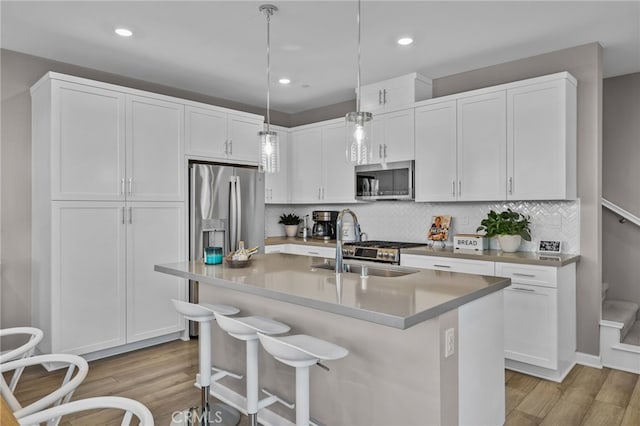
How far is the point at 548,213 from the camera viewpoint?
3701mm

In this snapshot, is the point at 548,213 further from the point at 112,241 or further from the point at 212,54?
the point at 112,241

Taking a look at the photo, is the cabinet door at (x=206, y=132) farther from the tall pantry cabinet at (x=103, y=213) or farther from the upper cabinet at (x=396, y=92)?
the upper cabinet at (x=396, y=92)

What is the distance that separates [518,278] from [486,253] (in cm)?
38

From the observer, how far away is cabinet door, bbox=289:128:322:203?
17.2 feet

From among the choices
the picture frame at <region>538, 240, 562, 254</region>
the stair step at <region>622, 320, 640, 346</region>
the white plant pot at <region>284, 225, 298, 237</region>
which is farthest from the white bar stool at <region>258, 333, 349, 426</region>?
the white plant pot at <region>284, 225, 298, 237</region>

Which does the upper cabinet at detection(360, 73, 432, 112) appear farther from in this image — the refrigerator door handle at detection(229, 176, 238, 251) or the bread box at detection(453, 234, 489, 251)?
the refrigerator door handle at detection(229, 176, 238, 251)

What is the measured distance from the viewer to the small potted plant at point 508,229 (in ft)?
11.9

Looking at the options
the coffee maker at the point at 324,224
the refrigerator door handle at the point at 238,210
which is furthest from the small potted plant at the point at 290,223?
the refrigerator door handle at the point at 238,210

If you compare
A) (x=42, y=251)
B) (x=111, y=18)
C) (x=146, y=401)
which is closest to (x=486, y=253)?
(x=146, y=401)

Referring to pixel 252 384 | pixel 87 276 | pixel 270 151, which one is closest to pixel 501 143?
pixel 270 151

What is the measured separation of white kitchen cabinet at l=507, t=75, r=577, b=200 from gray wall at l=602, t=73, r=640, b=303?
1.14 m

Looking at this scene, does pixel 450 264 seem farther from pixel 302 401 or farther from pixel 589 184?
pixel 302 401

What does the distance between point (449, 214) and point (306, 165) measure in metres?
1.97

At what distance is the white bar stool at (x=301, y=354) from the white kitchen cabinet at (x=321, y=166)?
3.06 m
